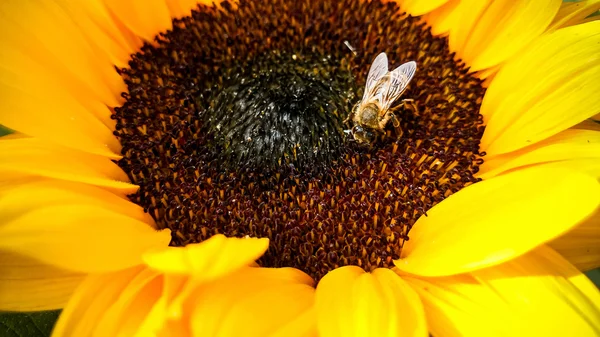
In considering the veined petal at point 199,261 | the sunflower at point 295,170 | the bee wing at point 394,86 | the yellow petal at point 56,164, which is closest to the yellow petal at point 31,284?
the sunflower at point 295,170

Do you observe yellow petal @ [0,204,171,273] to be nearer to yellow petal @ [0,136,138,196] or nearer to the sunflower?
the sunflower

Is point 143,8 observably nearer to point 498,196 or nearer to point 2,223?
point 2,223

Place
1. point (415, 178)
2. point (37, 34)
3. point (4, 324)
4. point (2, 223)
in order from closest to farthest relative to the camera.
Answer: point (2, 223), point (4, 324), point (37, 34), point (415, 178)

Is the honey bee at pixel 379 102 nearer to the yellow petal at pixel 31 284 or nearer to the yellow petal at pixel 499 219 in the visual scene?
the yellow petal at pixel 499 219

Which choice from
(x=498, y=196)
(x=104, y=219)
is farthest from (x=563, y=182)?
(x=104, y=219)

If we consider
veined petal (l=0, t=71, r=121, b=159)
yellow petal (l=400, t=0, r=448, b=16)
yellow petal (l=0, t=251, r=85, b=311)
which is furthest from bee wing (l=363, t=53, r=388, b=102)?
yellow petal (l=0, t=251, r=85, b=311)

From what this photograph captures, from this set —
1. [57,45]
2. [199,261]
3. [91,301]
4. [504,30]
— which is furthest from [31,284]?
[504,30]

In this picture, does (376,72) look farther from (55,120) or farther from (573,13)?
(55,120)

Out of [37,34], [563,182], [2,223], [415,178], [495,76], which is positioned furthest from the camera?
[495,76]
